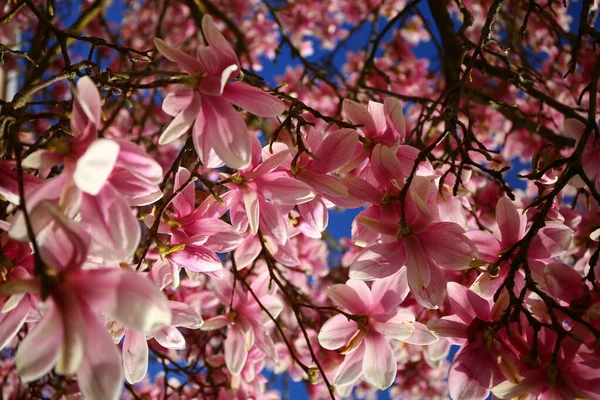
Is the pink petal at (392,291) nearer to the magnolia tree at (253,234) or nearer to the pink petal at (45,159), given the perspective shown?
the magnolia tree at (253,234)

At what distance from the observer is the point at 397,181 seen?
67 cm

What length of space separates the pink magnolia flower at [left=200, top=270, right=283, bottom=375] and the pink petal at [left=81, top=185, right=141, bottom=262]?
48cm

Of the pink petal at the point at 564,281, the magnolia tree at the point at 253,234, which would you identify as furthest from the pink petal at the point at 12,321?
the pink petal at the point at 564,281

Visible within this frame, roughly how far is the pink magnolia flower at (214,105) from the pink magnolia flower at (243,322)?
0.41 metres

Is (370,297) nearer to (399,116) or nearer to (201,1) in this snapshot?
(399,116)

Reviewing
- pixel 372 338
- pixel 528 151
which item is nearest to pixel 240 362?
pixel 372 338

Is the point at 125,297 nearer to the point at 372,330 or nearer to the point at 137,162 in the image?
the point at 137,162

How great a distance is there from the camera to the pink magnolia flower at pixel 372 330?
760 mm

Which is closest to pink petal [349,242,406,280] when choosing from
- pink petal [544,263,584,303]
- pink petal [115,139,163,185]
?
pink petal [544,263,584,303]

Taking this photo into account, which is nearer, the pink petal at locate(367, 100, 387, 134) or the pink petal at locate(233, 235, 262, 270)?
the pink petal at locate(367, 100, 387, 134)

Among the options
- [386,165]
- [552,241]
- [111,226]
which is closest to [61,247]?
[111,226]

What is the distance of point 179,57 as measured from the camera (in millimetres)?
566

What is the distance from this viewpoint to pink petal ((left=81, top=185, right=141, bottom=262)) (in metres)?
0.44

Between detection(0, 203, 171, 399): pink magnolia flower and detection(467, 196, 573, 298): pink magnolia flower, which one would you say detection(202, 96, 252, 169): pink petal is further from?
detection(467, 196, 573, 298): pink magnolia flower
